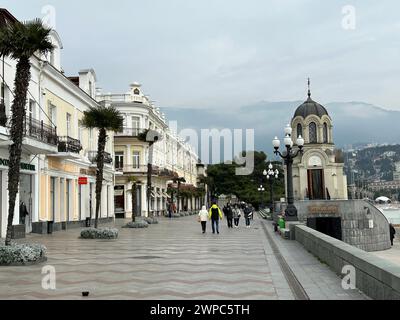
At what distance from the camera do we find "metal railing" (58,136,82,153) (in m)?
28.8

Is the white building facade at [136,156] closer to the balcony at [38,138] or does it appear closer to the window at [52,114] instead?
the window at [52,114]

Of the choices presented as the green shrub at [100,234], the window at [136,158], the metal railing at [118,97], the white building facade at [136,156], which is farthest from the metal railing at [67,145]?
the metal railing at [118,97]

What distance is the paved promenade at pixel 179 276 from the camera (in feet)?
29.1

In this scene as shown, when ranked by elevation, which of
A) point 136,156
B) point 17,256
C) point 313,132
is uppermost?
point 313,132

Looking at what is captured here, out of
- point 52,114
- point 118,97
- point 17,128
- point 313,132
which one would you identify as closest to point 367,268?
point 17,128

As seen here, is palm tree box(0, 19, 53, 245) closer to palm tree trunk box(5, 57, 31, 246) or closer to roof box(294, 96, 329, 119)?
palm tree trunk box(5, 57, 31, 246)

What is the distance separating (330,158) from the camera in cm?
5803

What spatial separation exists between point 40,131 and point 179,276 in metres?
16.1

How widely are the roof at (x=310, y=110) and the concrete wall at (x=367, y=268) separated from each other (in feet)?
155

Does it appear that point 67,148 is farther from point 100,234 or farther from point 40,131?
point 100,234

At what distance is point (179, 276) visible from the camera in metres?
10.8

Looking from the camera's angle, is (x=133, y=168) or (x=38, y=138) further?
(x=133, y=168)

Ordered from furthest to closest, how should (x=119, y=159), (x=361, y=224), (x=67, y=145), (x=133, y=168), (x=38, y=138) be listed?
1. (x=119, y=159)
2. (x=133, y=168)
3. (x=361, y=224)
4. (x=67, y=145)
5. (x=38, y=138)
